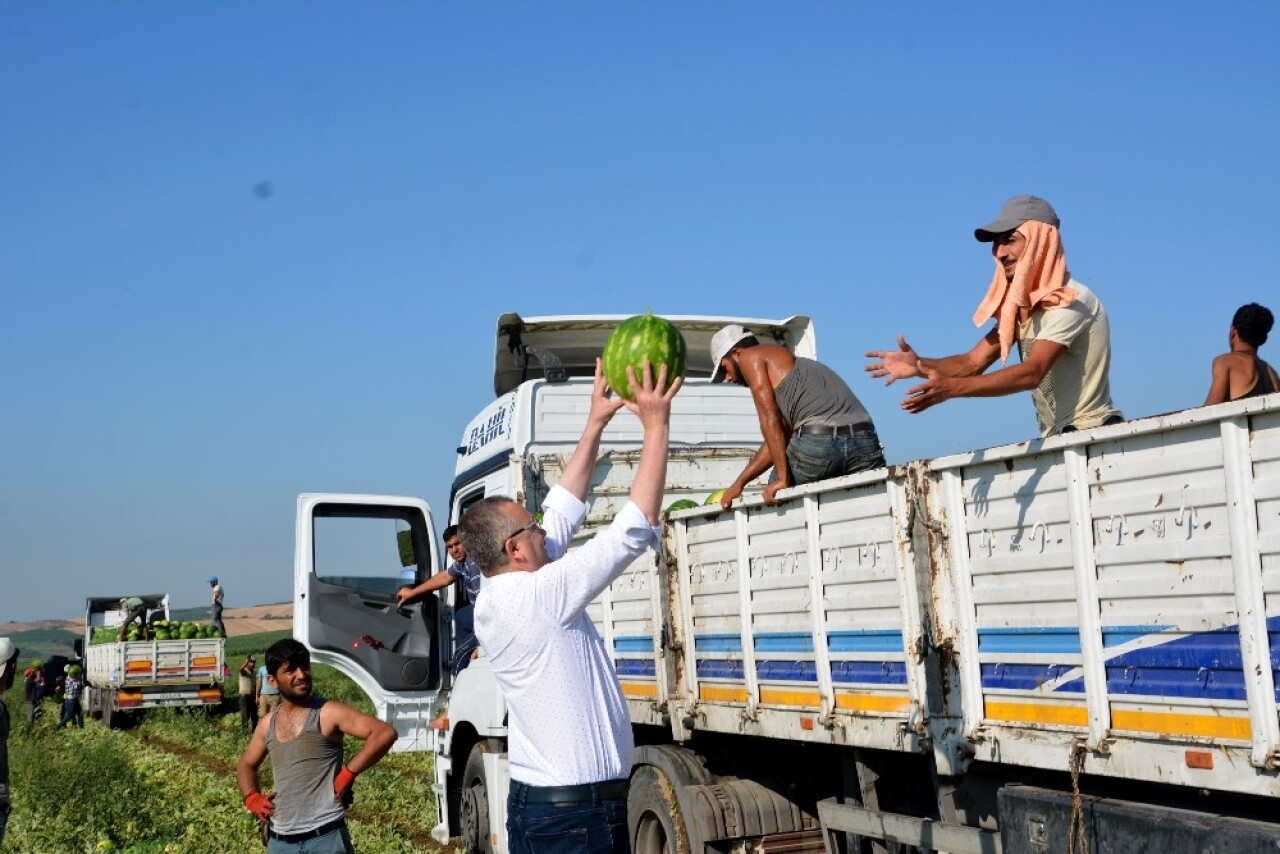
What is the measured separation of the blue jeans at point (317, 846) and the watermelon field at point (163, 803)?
5456 mm

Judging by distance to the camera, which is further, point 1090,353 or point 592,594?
point 1090,353

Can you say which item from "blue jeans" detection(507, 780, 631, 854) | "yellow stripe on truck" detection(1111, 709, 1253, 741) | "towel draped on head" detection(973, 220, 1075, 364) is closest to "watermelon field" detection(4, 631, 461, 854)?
"blue jeans" detection(507, 780, 631, 854)

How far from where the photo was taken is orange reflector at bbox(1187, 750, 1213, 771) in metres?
4.14

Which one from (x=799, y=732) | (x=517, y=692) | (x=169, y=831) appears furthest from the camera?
(x=169, y=831)

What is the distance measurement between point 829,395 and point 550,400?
3.66 m

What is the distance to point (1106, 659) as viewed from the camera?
4570mm

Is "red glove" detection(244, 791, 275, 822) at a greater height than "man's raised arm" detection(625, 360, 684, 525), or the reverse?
"man's raised arm" detection(625, 360, 684, 525)

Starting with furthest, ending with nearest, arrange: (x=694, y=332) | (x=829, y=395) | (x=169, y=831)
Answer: (x=169, y=831) → (x=694, y=332) → (x=829, y=395)

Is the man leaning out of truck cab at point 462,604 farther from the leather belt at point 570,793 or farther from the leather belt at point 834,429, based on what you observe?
the leather belt at point 570,793

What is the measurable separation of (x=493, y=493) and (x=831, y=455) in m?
4.20

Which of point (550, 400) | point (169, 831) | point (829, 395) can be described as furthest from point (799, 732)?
point (169, 831)

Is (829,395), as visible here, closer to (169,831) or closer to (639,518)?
(639,518)

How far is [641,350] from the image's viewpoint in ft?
17.3

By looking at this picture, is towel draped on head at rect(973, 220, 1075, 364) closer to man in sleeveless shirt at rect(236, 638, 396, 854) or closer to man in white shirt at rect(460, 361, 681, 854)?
man in white shirt at rect(460, 361, 681, 854)
